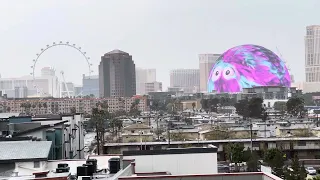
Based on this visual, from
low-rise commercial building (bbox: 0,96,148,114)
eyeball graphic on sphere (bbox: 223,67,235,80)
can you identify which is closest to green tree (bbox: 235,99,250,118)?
eyeball graphic on sphere (bbox: 223,67,235,80)

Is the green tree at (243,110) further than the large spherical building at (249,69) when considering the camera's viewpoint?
No

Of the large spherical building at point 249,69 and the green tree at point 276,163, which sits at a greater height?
the large spherical building at point 249,69

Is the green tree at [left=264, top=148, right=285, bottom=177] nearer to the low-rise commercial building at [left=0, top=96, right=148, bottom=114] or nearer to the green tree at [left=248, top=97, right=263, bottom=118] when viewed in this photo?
the green tree at [left=248, top=97, right=263, bottom=118]

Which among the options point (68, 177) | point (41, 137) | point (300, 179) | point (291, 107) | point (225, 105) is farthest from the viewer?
point (225, 105)

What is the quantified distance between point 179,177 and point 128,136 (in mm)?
42557

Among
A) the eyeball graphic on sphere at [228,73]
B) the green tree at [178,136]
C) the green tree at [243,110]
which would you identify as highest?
the eyeball graphic on sphere at [228,73]

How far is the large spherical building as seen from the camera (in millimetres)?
146250

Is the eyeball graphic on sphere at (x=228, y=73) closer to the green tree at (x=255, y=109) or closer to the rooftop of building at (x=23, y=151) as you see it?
the green tree at (x=255, y=109)

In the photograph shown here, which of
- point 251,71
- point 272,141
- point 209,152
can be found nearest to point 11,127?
point 209,152

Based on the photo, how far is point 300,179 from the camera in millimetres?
25906

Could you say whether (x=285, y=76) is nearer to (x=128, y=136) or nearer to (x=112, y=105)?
(x=112, y=105)

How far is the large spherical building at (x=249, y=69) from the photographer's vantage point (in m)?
146

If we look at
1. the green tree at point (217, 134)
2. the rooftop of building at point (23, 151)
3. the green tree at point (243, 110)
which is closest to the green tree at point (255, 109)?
the green tree at point (243, 110)

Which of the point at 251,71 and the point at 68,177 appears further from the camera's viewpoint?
the point at 251,71
